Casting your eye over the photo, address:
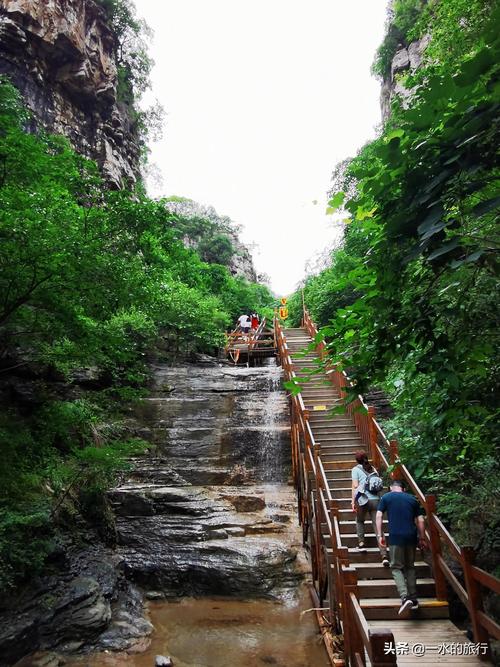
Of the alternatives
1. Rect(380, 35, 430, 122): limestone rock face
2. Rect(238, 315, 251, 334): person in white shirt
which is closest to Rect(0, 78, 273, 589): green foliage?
Rect(238, 315, 251, 334): person in white shirt

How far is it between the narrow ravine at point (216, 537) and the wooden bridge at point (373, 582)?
0.65 metres

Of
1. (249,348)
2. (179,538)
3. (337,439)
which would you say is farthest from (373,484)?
(249,348)

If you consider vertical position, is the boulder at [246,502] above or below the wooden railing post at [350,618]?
below

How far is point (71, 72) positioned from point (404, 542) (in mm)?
23665

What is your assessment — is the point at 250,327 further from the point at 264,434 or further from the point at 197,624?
the point at 197,624

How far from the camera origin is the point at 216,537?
29.6 feet

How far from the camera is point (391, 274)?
268 centimetres

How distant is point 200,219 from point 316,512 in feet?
107

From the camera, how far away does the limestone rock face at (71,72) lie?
18.4 m

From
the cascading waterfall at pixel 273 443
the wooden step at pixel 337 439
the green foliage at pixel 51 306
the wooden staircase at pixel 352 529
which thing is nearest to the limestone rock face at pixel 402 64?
the cascading waterfall at pixel 273 443

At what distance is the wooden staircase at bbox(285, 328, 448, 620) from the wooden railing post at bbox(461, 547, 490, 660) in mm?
983

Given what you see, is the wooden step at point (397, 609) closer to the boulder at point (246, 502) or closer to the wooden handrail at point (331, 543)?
the wooden handrail at point (331, 543)

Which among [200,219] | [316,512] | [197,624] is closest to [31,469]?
[197,624]

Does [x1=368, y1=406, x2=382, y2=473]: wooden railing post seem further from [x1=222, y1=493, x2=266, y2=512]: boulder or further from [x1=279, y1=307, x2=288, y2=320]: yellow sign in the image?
[x1=279, y1=307, x2=288, y2=320]: yellow sign
